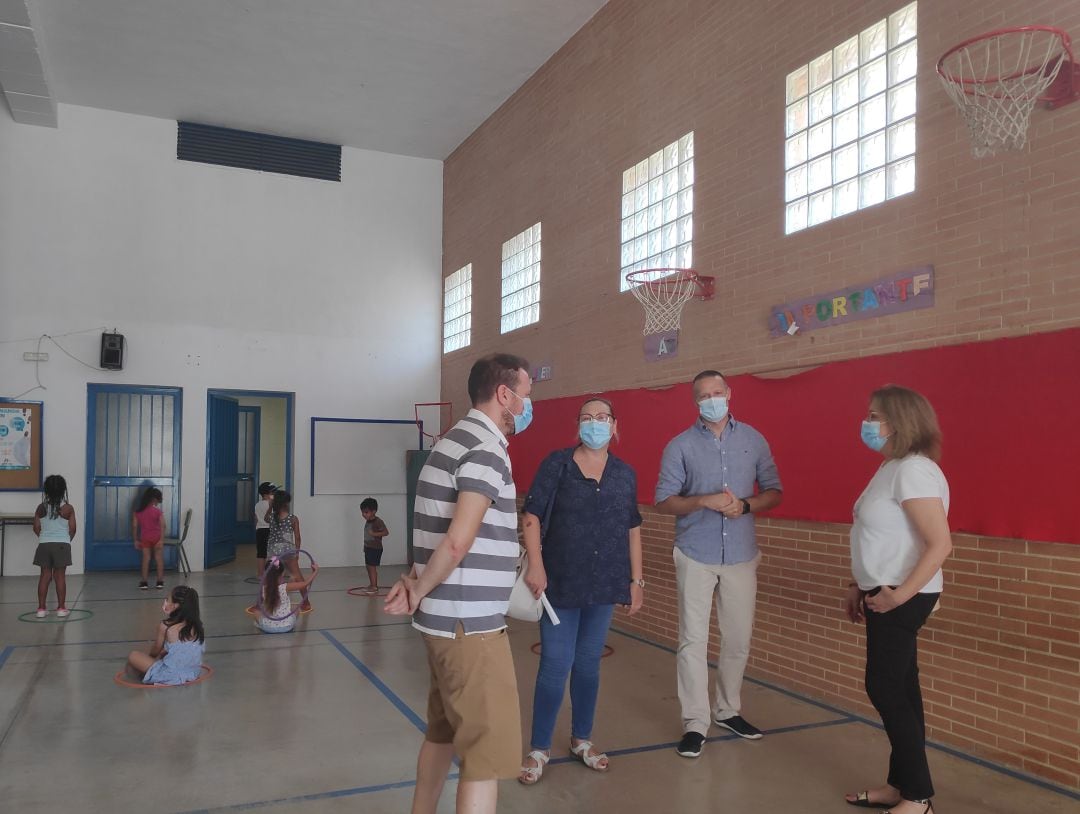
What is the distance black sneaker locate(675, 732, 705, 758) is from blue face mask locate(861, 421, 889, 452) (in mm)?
1596

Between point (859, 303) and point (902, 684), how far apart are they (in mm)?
2356

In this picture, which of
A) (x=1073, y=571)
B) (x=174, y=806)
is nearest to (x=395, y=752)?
(x=174, y=806)

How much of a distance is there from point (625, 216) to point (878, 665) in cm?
491

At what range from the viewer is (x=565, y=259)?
8.20m

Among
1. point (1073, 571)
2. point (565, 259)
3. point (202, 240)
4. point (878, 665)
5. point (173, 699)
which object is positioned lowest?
point (173, 699)

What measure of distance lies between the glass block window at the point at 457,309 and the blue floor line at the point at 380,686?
512 cm

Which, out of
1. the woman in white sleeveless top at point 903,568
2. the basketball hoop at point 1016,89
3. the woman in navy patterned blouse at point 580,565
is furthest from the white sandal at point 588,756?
the basketball hoop at point 1016,89

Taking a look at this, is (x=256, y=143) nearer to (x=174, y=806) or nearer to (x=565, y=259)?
(x=565, y=259)

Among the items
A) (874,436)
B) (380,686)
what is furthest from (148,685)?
(874,436)

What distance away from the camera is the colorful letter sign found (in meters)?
4.40

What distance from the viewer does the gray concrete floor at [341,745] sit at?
11.2 feet

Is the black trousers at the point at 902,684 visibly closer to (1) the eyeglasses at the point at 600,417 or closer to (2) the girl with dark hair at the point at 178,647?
(1) the eyeglasses at the point at 600,417

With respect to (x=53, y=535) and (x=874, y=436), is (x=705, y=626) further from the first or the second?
(x=53, y=535)

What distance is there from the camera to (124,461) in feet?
33.4
